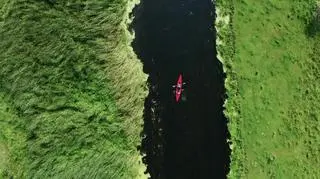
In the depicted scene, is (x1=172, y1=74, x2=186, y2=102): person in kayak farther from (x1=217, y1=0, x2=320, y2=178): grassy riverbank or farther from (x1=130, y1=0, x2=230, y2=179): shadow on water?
(x1=217, y1=0, x2=320, y2=178): grassy riverbank

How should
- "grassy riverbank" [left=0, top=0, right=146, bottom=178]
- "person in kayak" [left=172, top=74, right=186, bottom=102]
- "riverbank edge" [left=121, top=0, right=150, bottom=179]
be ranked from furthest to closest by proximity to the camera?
1. "person in kayak" [left=172, top=74, right=186, bottom=102]
2. "riverbank edge" [left=121, top=0, right=150, bottom=179]
3. "grassy riverbank" [left=0, top=0, right=146, bottom=178]

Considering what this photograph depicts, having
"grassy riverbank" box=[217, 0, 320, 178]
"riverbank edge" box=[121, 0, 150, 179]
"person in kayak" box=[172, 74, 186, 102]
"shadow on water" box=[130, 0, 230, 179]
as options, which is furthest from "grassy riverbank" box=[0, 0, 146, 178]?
"grassy riverbank" box=[217, 0, 320, 178]

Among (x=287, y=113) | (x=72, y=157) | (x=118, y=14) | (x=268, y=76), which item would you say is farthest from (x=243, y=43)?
(x=72, y=157)

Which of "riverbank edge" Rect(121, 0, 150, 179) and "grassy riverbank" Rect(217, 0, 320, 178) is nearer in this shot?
"riverbank edge" Rect(121, 0, 150, 179)

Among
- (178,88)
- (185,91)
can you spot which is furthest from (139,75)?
(185,91)

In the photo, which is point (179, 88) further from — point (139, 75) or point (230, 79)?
point (230, 79)

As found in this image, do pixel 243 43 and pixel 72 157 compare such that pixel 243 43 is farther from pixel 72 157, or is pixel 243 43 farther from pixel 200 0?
pixel 72 157

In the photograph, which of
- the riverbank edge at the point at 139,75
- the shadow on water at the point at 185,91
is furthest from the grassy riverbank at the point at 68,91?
the shadow on water at the point at 185,91
